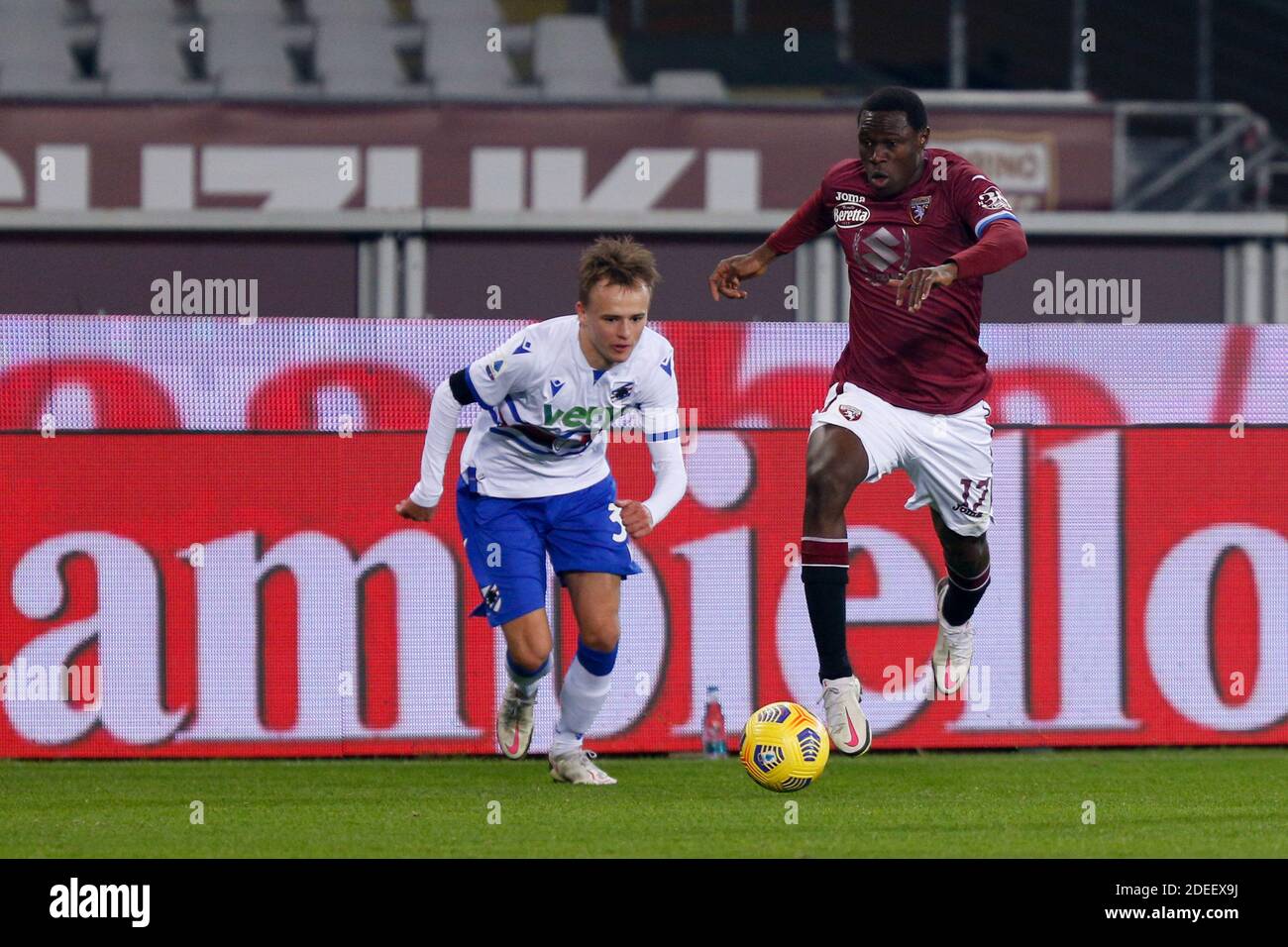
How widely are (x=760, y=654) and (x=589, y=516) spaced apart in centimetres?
209

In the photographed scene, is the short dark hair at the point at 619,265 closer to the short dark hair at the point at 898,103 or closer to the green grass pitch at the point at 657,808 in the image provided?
the short dark hair at the point at 898,103

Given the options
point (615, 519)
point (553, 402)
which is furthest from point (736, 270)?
point (615, 519)

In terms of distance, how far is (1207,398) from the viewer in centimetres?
1009

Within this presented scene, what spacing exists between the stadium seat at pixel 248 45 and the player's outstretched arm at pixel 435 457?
28.6ft

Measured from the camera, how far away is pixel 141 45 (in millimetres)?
16453

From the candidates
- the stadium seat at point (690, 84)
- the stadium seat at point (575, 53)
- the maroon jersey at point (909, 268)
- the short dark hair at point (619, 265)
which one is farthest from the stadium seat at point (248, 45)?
the maroon jersey at point (909, 268)

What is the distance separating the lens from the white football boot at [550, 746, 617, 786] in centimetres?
827

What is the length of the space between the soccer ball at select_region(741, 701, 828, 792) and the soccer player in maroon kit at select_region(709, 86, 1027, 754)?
0.72 ft

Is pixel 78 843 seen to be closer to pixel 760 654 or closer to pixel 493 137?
pixel 760 654

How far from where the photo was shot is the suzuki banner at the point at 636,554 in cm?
962

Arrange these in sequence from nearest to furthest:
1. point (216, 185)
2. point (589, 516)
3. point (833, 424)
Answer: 1. point (833, 424)
2. point (589, 516)
3. point (216, 185)

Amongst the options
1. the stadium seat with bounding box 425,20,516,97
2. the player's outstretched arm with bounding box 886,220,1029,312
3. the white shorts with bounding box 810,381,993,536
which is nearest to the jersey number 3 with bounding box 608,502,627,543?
the white shorts with bounding box 810,381,993,536
